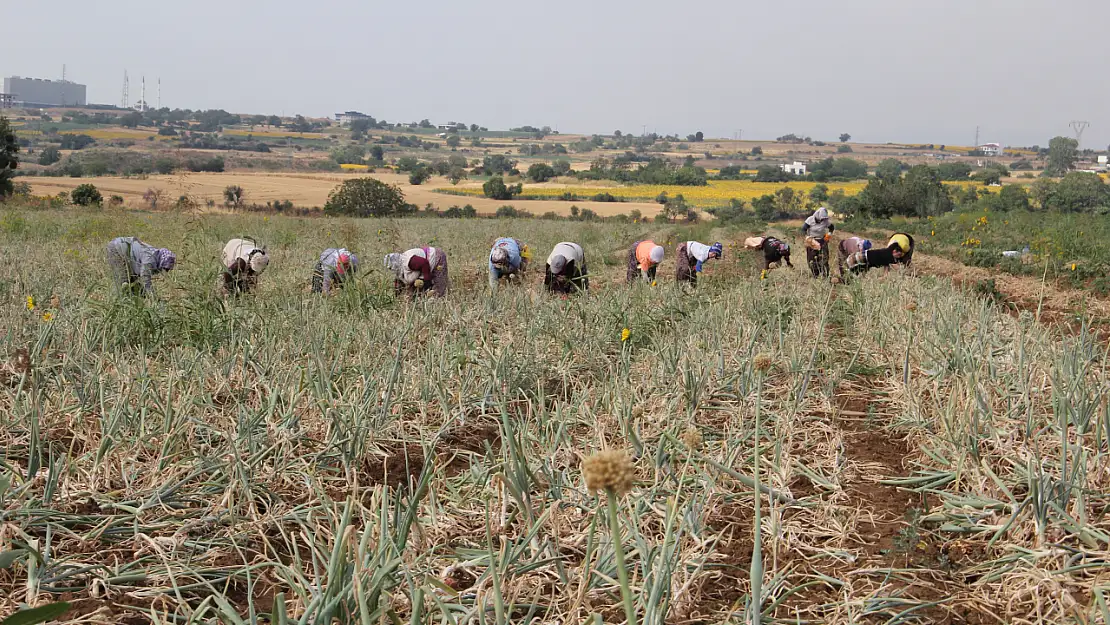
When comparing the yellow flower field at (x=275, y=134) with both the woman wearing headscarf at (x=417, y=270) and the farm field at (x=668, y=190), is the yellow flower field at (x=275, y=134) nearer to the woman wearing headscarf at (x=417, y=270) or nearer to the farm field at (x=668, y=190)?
the farm field at (x=668, y=190)

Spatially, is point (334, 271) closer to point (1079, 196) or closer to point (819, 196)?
point (1079, 196)

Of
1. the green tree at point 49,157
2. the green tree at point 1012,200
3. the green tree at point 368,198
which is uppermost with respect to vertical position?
the green tree at point 49,157

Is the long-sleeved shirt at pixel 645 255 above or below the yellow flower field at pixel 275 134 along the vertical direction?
below

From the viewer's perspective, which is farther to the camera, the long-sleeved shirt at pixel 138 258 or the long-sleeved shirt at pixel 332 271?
the long-sleeved shirt at pixel 332 271

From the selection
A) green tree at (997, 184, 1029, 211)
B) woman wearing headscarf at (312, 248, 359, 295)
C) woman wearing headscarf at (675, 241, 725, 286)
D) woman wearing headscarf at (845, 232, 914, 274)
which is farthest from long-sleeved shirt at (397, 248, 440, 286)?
green tree at (997, 184, 1029, 211)

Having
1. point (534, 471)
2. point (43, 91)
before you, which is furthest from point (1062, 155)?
point (43, 91)

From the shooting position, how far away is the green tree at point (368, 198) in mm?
37000

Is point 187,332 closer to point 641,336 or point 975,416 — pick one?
point 641,336

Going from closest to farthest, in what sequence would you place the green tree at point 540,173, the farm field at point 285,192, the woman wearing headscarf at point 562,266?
the woman wearing headscarf at point 562,266 → the farm field at point 285,192 → the green tree at point 540,173

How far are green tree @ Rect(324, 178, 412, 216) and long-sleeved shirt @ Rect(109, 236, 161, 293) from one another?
101 ft

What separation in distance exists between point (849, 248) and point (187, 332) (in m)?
8.10

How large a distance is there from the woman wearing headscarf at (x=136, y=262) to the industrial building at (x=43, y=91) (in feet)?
672

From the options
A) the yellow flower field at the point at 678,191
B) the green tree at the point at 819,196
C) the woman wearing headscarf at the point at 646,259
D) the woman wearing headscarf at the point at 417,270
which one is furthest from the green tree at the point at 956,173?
the woman wearing headscarf at the point at 417,270

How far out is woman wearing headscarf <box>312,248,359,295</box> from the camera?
5.69 metres
